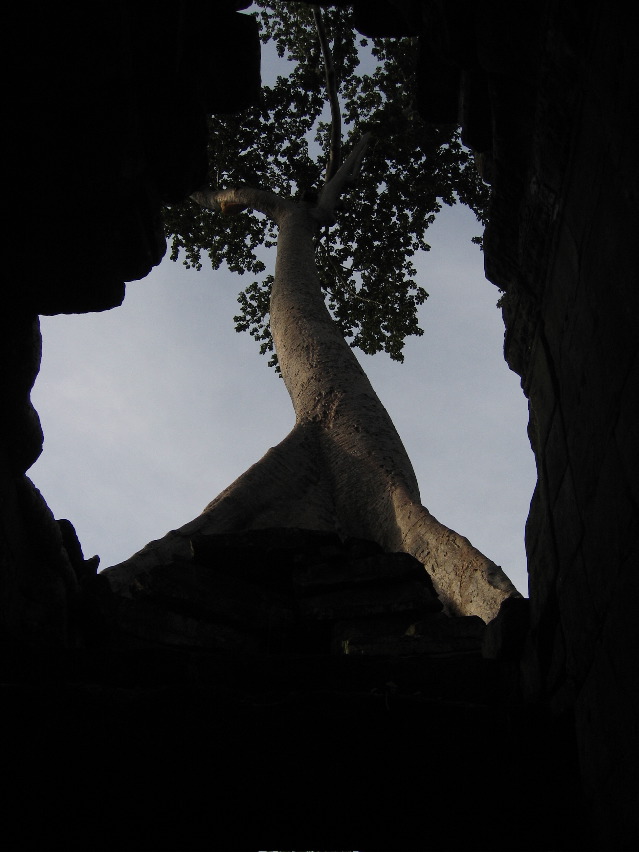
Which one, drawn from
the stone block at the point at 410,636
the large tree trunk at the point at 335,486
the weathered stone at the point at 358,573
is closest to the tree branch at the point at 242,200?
the large tree trunk at the point at 335,486

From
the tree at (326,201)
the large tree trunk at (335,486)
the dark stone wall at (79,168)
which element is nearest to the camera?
the dark stone wall at (79,168)

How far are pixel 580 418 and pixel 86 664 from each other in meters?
1.37

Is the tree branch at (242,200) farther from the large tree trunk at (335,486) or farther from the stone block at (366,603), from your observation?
the stone block at (366,603)

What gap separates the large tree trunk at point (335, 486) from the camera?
4.08 metres

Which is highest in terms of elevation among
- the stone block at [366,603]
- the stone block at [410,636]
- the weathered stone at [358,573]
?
the weathered stone at [358,573]

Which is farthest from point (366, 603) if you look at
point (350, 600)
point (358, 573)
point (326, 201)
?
point (326, 201)

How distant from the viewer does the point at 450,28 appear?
226 cm

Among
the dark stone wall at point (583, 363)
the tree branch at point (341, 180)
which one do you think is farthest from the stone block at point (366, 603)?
the tree branch at point (341, 180)

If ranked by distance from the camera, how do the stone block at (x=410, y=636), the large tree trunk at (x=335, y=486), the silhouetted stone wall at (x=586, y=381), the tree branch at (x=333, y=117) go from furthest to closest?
1. the tree branch at (x=333, y=117)
2. the large tree trunk at (x=335, y=486)
3. the stone block at (x=410, y=636)
4. the silhouetted stone wall at (x=586, y=381)

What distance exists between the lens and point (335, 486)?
555 cm

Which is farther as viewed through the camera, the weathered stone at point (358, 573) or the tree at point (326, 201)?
the tree at point (326, 201)

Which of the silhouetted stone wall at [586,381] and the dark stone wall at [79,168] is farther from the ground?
the dark stone wall at [79,168]

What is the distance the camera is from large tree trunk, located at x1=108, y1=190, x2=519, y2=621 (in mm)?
4078

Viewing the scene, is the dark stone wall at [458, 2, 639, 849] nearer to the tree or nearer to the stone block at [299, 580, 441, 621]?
the stone block at [299, 580, 441, 621]
